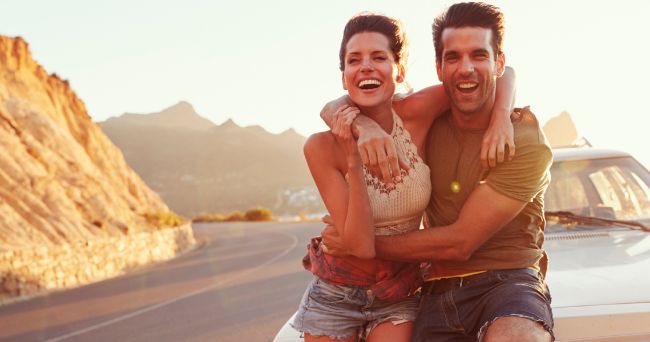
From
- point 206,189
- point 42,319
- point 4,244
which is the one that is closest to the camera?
point 42,319

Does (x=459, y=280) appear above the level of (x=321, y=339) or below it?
above

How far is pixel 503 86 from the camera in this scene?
10.8 feet

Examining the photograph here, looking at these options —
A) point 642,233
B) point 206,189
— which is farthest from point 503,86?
point 206,189

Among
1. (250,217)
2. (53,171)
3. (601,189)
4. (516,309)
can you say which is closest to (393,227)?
(516,309)

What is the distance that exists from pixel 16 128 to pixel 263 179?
101 metres

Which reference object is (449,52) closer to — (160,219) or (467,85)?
(467,85)

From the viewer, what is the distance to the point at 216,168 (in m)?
123

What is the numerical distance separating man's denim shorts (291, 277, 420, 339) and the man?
0.13m

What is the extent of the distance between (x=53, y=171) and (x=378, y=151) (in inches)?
753

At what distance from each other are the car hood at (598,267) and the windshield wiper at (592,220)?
10cm

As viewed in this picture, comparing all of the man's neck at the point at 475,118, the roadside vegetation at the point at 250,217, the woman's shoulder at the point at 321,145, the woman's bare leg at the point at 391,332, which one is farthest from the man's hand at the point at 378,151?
the roadside vegetation at the point at 250,217

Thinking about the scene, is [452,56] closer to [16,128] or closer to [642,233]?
Result: [642,233]

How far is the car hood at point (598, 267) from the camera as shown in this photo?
9.08 feet

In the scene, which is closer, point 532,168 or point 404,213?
point 532,168
